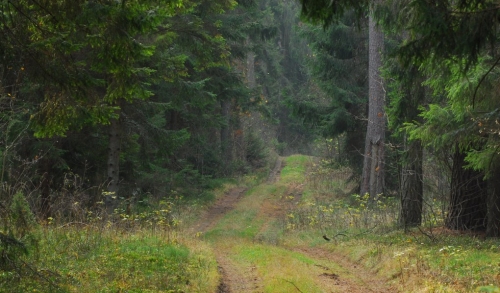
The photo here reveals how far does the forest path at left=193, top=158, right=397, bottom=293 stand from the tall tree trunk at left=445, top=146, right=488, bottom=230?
136 inches

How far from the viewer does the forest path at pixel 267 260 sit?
10.5 meters

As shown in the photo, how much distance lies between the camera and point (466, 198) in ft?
49.3

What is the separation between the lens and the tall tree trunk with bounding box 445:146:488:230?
14766 millimetres

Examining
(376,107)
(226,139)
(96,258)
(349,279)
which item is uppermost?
(376,107)

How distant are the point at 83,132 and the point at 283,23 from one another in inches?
1941

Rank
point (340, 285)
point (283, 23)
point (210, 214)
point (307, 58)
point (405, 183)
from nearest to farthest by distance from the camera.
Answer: point (340, 285) → point (405, 183) → point (210, 214) → point (307, 58) → point (283, 23)

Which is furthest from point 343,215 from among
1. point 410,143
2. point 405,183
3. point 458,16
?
point 458,16

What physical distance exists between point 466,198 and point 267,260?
621 centimetres

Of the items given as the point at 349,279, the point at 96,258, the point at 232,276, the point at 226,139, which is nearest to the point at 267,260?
the point at 232,276

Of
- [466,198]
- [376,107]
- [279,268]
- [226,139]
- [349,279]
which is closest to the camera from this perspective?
[279,268]

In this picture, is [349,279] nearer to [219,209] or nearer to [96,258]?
[96,258]

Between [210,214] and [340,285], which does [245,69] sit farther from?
[340,285]

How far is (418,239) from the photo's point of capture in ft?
46.9

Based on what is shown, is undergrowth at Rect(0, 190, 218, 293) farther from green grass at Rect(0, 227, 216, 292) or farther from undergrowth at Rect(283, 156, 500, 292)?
undergrowth at Rect(283, 156, 500, 292)
